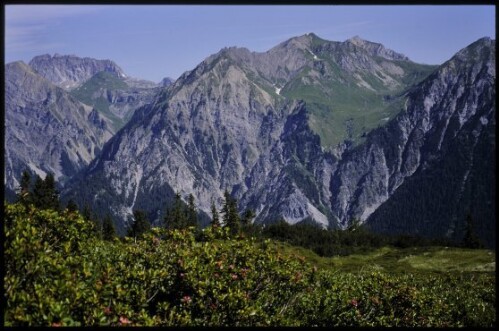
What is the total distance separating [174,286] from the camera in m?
20.5

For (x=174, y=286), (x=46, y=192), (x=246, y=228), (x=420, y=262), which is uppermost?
(x=46, y=192)

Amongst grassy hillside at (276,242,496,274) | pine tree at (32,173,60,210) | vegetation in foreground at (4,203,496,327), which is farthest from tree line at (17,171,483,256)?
vegetation in foreground at (4,203,496,327)

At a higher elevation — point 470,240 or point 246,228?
point 246,228

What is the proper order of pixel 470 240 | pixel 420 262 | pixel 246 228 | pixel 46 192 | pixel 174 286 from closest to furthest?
pixel 174 286 < pixel 420 262 < pixel 46 192 < pixel 246 228 < pixel 470 240

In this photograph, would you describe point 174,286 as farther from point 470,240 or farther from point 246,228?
point 470,240

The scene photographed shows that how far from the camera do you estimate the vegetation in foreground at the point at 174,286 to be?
15289 millimetres

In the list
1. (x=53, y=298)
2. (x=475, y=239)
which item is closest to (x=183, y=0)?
(x=53, y=298)

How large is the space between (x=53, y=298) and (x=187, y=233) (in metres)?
9.37

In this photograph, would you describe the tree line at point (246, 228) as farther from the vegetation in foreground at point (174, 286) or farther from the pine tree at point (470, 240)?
the vegetation in foreground at point (174, 286)

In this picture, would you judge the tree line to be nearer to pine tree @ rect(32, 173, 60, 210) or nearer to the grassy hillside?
pine tree @ rect(32, 173, 60, 210)

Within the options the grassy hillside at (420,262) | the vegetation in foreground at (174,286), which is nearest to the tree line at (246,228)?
the grassy hillside at (420,262)

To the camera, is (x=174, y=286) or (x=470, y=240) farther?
(x=470, y=240)

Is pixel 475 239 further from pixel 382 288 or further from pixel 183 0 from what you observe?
pixel 183 0

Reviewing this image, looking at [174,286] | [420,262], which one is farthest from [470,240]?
[174,286]
